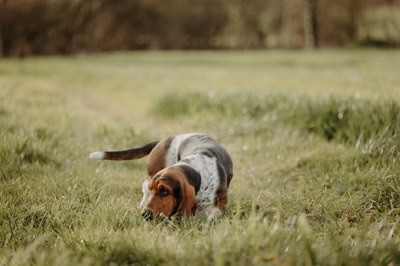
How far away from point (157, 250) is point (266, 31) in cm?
2151

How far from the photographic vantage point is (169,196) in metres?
3.03

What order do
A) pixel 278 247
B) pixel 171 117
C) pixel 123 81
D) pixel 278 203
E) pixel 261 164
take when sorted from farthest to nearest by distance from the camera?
pixel 123 81 < pixel 171 117 < pixel 261 164 < pixel 278 203 < pixel 278 247

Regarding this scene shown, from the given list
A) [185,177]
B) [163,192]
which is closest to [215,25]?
[185,177]

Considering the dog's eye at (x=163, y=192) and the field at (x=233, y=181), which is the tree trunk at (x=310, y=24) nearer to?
the field at (x=233, y=181)

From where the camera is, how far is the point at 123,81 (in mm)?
11602

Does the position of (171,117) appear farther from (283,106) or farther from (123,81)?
(123,81)

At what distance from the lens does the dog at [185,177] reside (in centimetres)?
305

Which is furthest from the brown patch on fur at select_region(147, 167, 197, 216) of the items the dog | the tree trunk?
the tree trunk

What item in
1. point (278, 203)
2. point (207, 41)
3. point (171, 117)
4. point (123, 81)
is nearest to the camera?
point (278, 203)

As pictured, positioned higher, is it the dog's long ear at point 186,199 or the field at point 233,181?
the dog's long ear at point 186,199

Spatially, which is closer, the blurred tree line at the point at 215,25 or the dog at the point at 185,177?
the dog at the point at 185,177

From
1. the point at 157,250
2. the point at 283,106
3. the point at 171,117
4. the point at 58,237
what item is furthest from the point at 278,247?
the point at 171,117

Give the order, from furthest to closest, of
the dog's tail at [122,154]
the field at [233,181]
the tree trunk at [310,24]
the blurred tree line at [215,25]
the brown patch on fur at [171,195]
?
the tree trunk at [310,24] < the blurred tree line at [215,25] < the dog's tail at [122,154] < the brown patch on fur at [171,195] < the field at [233,181]

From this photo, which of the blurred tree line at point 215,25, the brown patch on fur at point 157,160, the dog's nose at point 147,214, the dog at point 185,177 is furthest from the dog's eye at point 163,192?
the blurred tree line at point 215,25
